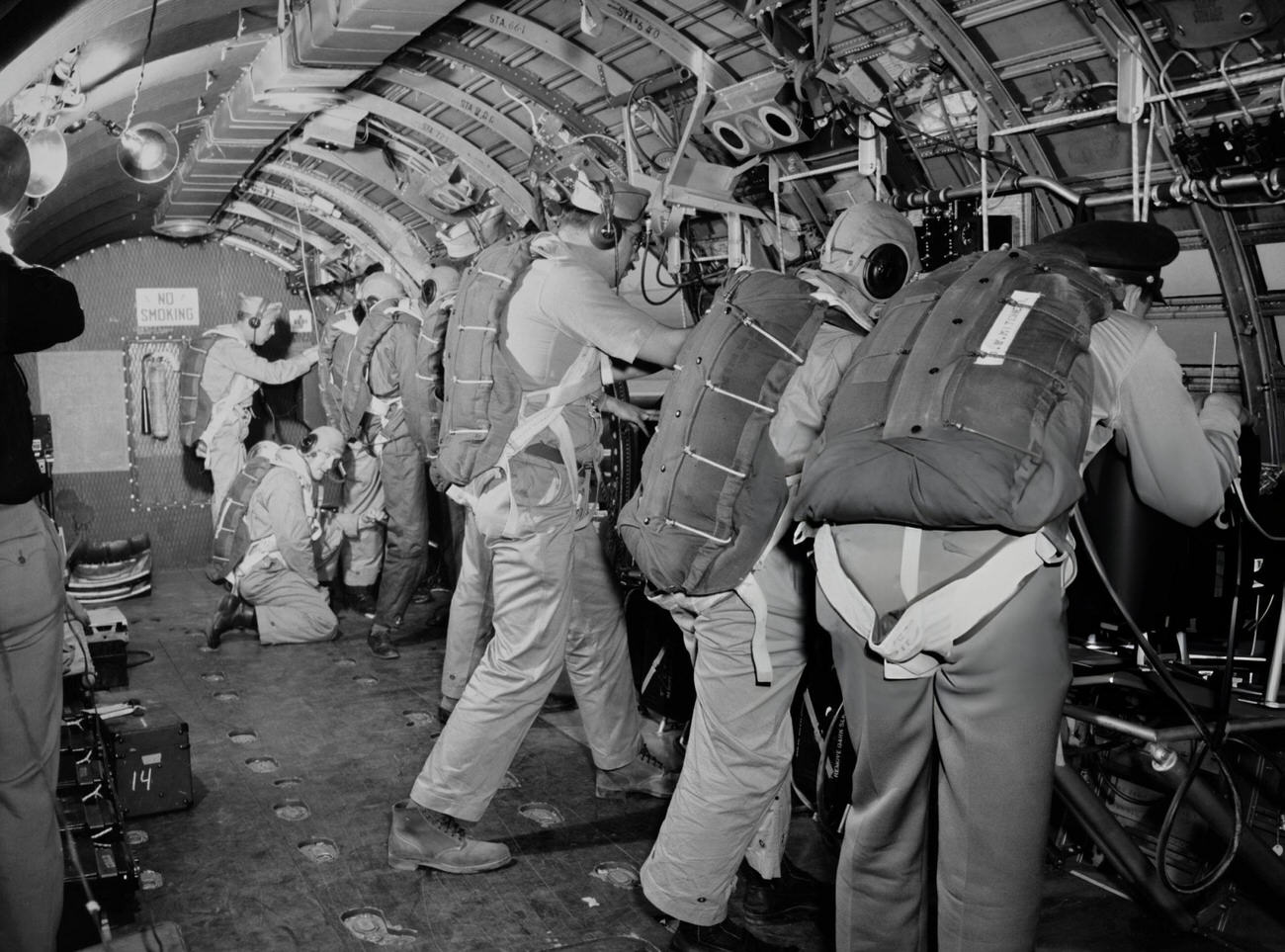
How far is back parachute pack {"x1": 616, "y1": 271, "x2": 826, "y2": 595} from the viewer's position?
3.23 metres

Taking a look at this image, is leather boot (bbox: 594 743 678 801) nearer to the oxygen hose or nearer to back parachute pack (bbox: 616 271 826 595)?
back parachute pack (bbox: 616 271 826 595)

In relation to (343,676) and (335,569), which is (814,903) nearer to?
(343,676)

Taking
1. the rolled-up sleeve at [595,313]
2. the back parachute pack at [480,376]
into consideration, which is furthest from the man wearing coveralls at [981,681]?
the back parachute pack at [480,376]

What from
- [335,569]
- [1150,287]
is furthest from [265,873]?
[335,569]

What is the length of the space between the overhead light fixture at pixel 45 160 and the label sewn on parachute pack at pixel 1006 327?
5.00 meters

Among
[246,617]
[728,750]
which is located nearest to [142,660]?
[246,617]

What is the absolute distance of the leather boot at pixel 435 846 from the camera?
13.1 feet

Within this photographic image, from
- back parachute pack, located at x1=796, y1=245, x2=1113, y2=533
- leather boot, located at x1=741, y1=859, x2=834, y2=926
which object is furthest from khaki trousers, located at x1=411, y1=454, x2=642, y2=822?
back parachute pack, located at x1=796, y1=245, x2=1113, y2=533

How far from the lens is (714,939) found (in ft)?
11.2

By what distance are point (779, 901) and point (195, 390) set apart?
832 centimetres

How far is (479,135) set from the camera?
816 cm

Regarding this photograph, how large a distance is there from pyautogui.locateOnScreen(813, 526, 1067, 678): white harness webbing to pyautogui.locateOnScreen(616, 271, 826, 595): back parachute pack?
2.64 feet

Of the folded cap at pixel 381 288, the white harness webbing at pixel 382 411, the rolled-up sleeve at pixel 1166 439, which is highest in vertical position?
the folded cap at pixel 381 288

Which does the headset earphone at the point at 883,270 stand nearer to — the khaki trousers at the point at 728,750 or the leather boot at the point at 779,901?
the khaki trousers at the point at 728,750
